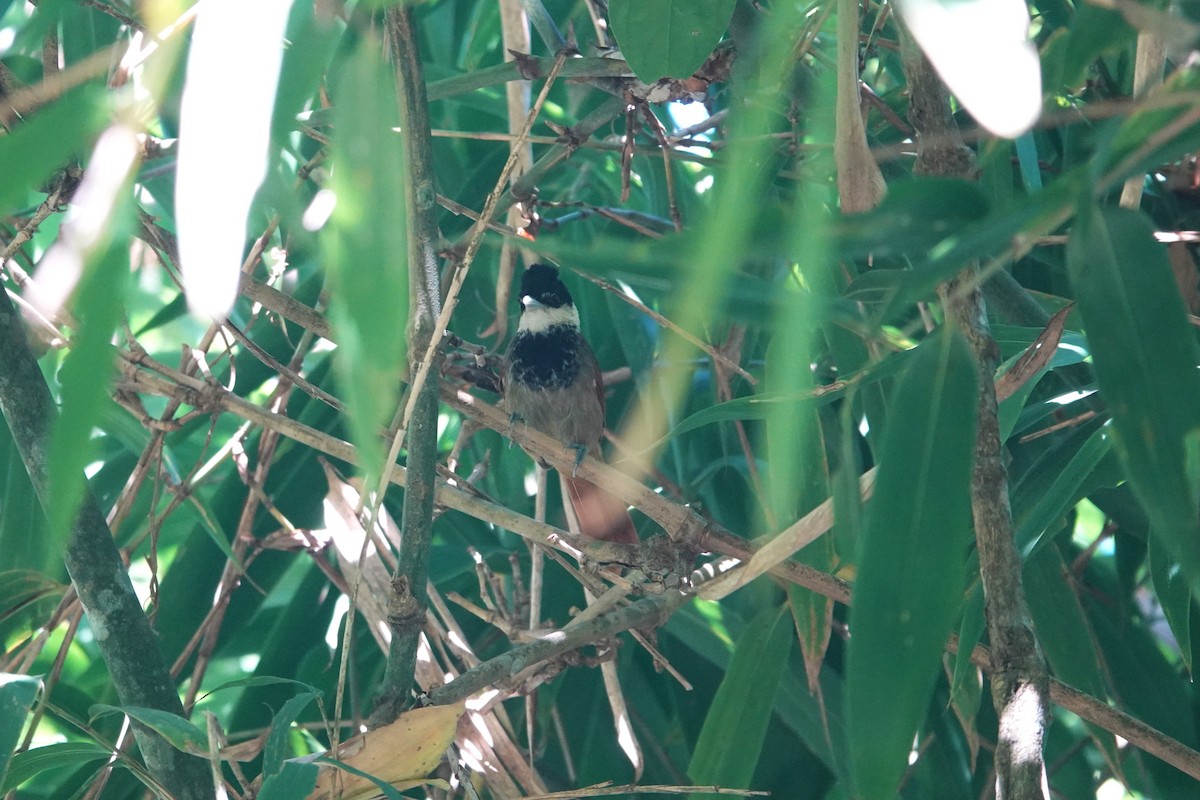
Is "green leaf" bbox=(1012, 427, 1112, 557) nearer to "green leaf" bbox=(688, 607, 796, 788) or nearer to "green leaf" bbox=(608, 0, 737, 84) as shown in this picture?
"green leaf" bbox=(688, 607, 796, 788)

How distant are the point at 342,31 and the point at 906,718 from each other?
2.35 feet

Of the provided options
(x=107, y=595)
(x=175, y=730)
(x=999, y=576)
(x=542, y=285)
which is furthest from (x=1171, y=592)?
(x=542, y=285)

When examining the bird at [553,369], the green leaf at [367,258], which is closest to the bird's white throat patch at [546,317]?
the bird at [553,369]

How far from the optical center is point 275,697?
2129mm

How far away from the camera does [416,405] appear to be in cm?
120

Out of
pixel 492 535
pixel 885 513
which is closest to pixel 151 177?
pixel 492 535

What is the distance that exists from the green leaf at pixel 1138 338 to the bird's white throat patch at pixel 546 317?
2191 mm

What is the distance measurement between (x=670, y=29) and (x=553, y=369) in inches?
73.2

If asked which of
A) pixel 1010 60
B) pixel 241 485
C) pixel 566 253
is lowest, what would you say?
pixel 241 485

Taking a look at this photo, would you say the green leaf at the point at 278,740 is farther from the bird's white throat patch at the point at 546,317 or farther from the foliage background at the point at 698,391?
the bird's white throat patch at the point at 546,317

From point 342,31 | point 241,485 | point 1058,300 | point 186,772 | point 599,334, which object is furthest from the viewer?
point 599,334

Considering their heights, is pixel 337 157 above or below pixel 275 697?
above

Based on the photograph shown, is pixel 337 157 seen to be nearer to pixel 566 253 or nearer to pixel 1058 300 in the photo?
pixel 566 253

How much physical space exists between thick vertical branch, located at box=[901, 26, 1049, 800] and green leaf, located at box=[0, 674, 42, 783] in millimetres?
929
